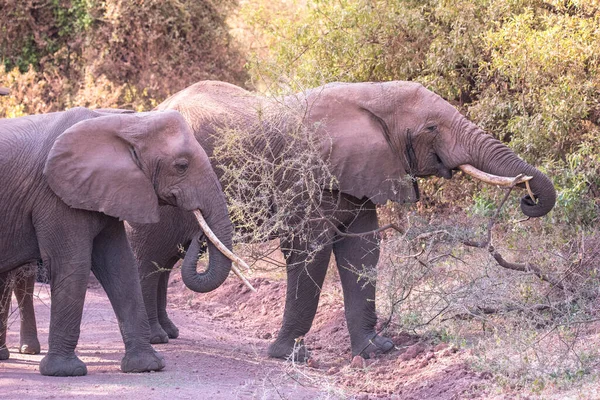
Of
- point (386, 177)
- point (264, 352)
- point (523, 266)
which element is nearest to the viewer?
point (523, 266)

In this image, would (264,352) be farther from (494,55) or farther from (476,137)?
(494,55)

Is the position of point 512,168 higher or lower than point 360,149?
lower

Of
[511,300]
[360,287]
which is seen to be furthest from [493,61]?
[511,300]

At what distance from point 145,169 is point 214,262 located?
3.08 feet

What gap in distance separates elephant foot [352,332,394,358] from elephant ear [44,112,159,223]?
2.31 meters

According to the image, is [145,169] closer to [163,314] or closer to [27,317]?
[27,317]

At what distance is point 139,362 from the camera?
829cm

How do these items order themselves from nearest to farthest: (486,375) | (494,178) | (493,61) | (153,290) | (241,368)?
(486,375) < (494,178) < (241,368) < (153,290) < (493,61)

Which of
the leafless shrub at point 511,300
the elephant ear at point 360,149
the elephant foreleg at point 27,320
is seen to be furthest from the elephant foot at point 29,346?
the leafless shrub at point 511,300

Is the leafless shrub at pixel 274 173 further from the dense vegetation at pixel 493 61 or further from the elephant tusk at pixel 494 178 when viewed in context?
the elephant tusk at pixel 494 178

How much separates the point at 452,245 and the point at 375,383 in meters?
1.32

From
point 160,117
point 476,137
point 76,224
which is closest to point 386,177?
point 476,137

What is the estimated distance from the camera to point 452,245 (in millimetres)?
8727

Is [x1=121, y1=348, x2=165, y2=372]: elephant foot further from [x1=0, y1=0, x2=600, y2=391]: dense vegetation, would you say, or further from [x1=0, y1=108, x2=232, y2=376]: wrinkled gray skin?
[x1=0, y1=0, x2=600, y2=391]: dense vegetation
